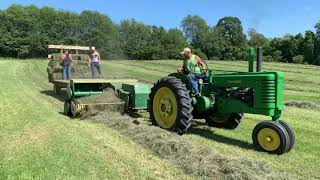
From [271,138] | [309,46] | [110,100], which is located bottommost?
[271,138]

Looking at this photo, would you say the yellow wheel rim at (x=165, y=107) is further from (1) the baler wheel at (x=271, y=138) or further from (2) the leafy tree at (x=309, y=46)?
(2) the leafy tree at (x=309, y=46)

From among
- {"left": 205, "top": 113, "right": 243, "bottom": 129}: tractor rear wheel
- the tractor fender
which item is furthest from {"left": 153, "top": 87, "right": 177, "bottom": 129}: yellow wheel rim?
{"left": 205, "top": 113, "right": 243, "bottom": 129}: tractor rear wheel

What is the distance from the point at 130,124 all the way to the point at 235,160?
11.6 feet

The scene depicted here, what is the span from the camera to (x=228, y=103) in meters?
9.61

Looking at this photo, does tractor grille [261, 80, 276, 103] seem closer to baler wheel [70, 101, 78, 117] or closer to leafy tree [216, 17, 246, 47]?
baler wheel [70, 101, 78, 117]

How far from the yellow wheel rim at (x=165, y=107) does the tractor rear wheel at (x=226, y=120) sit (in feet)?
3.53

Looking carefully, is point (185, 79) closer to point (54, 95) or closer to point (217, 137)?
point (217, 137)

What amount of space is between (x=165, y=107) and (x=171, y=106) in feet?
0.69

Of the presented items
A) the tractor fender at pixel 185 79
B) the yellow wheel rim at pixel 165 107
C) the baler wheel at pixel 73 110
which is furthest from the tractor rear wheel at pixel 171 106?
the baler wheel at pixel 73 110

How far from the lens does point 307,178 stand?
22.2 feet

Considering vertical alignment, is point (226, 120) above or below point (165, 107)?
below

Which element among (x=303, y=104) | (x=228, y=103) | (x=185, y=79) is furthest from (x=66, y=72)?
(x=228, y=103)

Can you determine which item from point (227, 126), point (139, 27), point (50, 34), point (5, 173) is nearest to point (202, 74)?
point (227, 126)

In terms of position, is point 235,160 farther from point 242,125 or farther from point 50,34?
point 50,34
